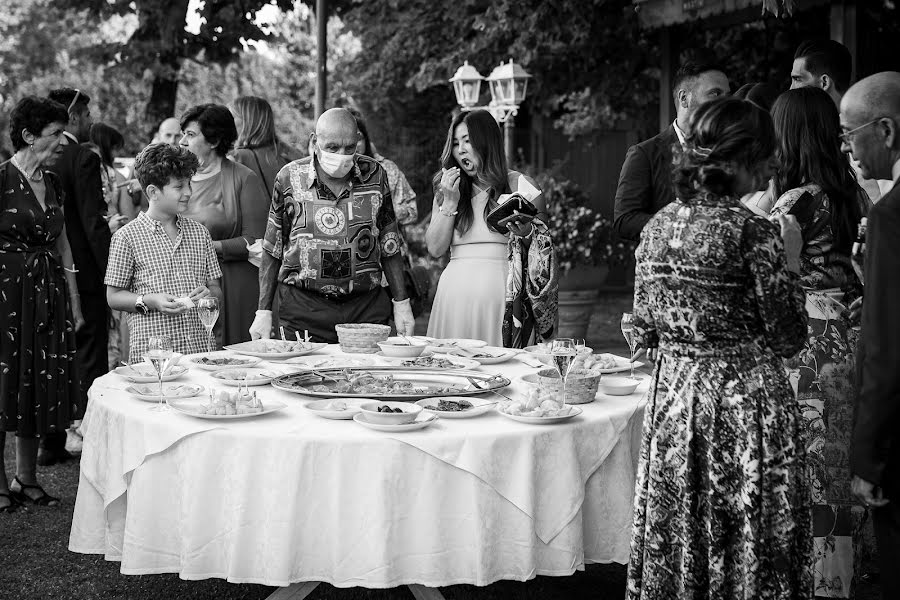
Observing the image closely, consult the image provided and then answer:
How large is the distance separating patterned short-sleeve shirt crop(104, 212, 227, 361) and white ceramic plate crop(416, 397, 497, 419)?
5.71 ft

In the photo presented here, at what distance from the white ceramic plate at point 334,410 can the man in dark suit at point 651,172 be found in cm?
207

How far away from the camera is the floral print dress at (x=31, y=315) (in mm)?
5164

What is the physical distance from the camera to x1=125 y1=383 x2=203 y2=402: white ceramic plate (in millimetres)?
3383

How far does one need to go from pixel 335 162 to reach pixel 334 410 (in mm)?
1748

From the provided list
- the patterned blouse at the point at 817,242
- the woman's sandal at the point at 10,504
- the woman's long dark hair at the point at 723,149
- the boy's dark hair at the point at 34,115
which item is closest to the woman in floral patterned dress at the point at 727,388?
the woman's long dark hair at the point at 723,149

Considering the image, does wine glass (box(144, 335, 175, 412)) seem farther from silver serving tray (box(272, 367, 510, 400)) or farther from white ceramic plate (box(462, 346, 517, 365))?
white ceramic plate (box(462, 346, 517, 365))

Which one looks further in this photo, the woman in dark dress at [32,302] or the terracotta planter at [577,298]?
the terracotta planter at [577,298]

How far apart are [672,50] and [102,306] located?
7.06 m

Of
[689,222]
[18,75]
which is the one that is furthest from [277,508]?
[18,75]

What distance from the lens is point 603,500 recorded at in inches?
127

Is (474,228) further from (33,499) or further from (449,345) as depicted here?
(33,499)

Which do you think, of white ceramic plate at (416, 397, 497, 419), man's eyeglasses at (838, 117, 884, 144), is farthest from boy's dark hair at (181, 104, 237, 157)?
man's eyeglasses at (838, 117, 884, 144)

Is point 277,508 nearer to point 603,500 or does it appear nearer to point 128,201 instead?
point 603,500

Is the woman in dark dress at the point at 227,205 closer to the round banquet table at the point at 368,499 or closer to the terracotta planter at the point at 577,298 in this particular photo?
the round banquet table at the point at 368,499
